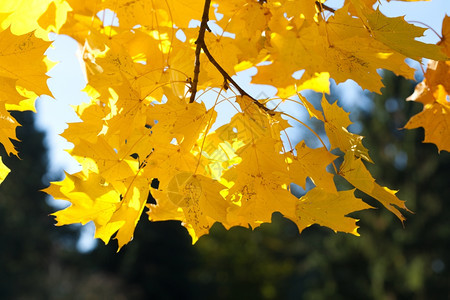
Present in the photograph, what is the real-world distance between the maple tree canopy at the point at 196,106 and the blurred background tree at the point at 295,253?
867cm

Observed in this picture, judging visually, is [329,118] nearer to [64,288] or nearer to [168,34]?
[168,34]

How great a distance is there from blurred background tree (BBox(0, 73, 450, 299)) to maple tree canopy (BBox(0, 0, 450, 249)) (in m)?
8.67

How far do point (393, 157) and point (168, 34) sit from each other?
1116 cm

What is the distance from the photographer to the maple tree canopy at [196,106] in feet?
2.21

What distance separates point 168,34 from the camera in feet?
2.70

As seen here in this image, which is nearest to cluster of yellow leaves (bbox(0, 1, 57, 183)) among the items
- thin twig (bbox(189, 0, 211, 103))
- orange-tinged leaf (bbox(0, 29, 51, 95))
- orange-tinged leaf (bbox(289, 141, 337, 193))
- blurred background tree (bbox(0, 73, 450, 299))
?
orange-tinged leaf (bbox(0, 29, 51, 95))

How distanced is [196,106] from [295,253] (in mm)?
13510

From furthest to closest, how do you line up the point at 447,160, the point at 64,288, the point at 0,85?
the point at 64,288, the point at 447,160, the point at 0,85

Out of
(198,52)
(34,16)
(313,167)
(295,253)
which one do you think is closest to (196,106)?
(198,52)

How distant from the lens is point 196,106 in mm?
671

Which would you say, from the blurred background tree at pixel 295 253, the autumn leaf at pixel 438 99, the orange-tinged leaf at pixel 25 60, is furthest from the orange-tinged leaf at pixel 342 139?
the blurred background tree at pixel 295 253

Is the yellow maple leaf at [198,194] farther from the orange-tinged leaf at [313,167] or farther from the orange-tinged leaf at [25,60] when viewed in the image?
the orange-tinged leaf at [25,60]

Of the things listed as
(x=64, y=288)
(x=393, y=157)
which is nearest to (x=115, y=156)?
(x=393, y=157)

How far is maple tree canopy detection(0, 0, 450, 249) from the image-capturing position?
67 cm
